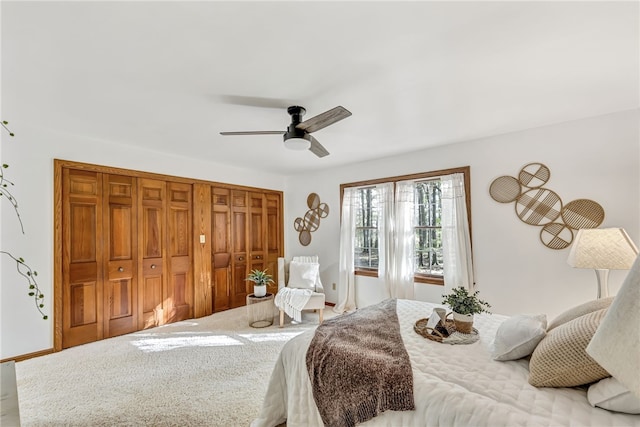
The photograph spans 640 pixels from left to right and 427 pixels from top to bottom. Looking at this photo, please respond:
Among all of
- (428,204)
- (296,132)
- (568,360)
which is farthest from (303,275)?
(568,360)

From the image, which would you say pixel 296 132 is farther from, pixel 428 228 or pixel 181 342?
pixel 181 342

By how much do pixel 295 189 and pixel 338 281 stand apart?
1.97 metres

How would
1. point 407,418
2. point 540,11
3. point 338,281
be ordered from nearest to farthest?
point 407,418 → point 540,11 → point 338,281

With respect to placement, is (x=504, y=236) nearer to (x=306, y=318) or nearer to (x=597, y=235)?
(x=597, y=235)

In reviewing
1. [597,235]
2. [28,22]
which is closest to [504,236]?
[597,235]

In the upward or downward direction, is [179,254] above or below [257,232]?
below

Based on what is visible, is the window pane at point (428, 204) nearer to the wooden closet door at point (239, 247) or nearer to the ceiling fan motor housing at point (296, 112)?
the ceiling fan motor housing at point (296, 112)

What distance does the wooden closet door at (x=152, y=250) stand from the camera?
3.72 metres

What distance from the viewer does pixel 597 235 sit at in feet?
7.47

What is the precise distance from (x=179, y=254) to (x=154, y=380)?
6.42 feet

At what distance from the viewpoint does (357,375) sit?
1472 millimetres

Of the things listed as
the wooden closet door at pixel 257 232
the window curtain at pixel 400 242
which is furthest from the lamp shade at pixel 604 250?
the wooden closet door at pixel 257 232

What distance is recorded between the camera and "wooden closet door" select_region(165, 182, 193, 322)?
4.00 m

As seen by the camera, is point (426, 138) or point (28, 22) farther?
point (426, 138)
